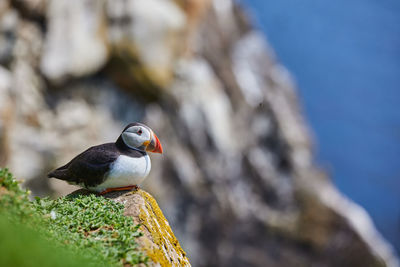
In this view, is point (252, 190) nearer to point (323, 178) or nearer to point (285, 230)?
point (285, 230)

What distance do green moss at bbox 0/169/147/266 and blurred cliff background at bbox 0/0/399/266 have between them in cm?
1019

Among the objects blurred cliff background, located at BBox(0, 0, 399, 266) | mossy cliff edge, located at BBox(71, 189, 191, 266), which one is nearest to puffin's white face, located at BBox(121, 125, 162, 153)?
mossy cliff edge, located at BBox(71, 189, 191, 266)

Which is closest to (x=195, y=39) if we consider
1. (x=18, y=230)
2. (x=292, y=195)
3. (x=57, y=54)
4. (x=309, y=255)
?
(x=57, y=54)

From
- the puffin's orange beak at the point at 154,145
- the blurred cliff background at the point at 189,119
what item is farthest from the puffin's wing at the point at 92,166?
the blurred cliff background at the point at 189,119

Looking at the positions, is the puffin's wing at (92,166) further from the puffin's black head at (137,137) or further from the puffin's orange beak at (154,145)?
the puffin's orange beak at (154,145)

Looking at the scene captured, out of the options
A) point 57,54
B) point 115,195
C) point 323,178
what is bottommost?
point 115,195

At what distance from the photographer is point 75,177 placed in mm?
5527

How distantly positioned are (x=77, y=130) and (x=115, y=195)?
1233 cm

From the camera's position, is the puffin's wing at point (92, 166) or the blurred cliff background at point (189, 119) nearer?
the puffin's wing at point (92, 166)

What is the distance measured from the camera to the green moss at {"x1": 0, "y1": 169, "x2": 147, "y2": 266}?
3912 millimetres

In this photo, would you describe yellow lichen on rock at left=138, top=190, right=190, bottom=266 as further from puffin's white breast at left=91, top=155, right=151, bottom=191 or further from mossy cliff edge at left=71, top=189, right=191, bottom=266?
puffin's white breast at left=91, top=155, right=151, bottom=191

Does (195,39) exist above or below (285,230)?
above

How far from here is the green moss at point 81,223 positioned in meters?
→ 3.91

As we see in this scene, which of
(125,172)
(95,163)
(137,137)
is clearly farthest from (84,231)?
(137,137)
